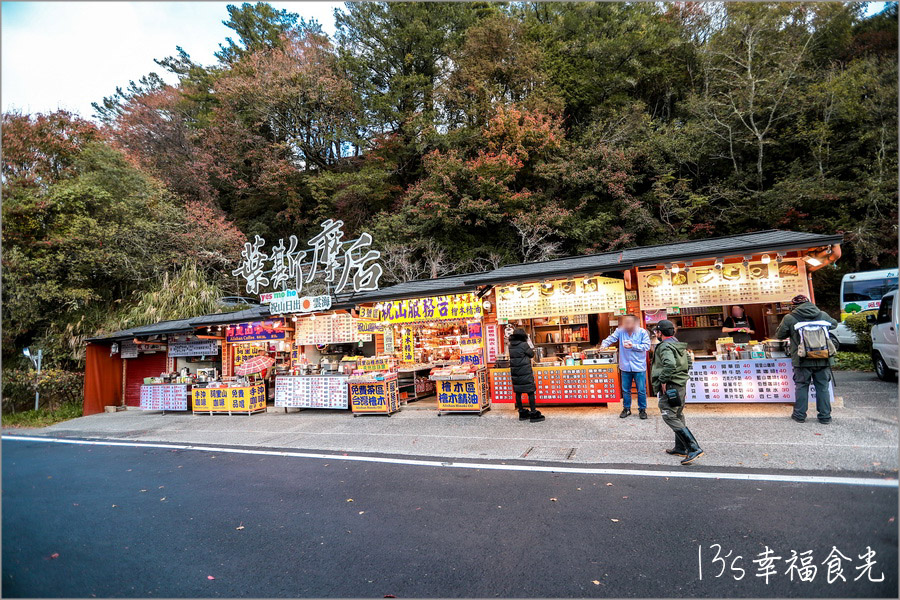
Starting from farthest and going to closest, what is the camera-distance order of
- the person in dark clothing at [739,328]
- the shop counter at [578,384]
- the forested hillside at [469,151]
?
1. the forested hillside at [469,151]
2. the person in dark clothing at [739,328]
3. the shop counter at [578,384]

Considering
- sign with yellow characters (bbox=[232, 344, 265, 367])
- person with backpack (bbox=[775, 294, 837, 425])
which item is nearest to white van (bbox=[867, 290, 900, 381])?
person with backpack (bbox=[775, 294, 837, 425])

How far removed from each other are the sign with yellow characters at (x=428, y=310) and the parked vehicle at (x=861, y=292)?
15.4 metres

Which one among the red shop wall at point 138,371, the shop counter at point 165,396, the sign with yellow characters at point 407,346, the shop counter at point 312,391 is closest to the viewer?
the shop counter at point 312,391

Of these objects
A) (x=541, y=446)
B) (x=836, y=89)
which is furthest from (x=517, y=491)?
(x=836, y=89)

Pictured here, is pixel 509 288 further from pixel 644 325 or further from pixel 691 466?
pixel 691 466

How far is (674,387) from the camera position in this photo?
5.70m

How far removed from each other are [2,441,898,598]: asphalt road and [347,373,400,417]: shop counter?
4758 millimetres

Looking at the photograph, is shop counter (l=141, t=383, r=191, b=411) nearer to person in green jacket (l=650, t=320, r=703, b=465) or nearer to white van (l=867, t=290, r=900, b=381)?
person in green jacket (l=650, t=320, r=703, b=465)

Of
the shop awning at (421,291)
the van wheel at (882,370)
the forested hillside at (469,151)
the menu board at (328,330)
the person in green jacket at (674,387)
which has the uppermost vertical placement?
the forested hillside at (469,151)

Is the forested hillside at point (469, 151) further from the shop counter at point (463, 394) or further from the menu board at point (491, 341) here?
the shop counter at point (463, 394)

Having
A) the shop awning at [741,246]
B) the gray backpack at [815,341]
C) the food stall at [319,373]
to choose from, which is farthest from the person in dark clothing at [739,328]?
the food stall at [319,373]

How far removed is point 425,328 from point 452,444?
825 cm

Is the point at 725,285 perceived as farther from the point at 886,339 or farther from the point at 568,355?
the point at 886,339

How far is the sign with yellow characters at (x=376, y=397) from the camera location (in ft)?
35.9
